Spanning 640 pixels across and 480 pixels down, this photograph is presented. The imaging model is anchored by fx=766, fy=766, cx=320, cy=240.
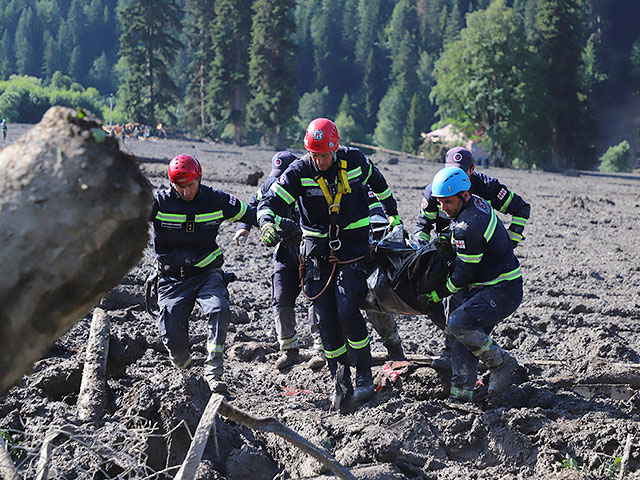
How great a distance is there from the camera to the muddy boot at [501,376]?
5957 millimetres

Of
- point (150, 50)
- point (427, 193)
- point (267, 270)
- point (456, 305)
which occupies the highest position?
point (150, 50)

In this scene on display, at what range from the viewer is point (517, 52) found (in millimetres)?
48500

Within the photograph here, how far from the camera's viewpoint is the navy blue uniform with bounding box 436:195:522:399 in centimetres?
582

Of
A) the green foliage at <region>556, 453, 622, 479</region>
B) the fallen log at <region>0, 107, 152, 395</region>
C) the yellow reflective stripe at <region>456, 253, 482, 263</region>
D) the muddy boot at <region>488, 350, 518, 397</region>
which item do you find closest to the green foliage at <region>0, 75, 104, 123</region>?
the yellow reflective stripe at <region>456, 253, 482, 263</region>

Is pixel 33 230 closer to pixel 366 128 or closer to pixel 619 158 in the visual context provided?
pixel 619 158

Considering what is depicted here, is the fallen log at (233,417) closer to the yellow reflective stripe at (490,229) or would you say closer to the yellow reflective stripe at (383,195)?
the yellow reflective stripe at (490,229)

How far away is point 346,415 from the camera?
5.84 m


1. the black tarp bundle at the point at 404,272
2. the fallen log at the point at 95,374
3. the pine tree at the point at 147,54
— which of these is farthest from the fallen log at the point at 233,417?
the pine tree at the point at 147,54

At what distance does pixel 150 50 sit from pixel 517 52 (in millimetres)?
26923

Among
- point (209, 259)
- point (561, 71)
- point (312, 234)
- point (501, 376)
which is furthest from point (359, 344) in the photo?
point (561, 71)

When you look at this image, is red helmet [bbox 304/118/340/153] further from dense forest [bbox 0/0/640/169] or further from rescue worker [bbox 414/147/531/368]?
dense forest [bbox 0/0/640/169]

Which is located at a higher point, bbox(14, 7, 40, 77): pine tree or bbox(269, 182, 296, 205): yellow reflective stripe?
bbox(14, 7, 40, 77): pine tree

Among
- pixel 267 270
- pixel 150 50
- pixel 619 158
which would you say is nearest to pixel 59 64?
pixel 150 50

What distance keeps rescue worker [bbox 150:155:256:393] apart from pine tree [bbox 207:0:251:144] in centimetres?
5092
